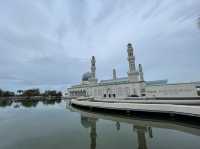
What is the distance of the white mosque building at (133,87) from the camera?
47219 mm

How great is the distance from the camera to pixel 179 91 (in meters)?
48.1

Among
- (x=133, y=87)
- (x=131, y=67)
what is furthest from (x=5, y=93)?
(x=131, y=67)

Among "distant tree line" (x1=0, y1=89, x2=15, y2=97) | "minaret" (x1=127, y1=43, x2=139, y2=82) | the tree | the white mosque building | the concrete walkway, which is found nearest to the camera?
the concrete walkway

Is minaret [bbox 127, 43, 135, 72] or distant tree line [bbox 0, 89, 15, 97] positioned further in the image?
distant tree line [bbox 0, 89, 15, 97]

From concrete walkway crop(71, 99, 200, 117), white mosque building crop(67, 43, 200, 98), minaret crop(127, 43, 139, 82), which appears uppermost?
minaret crop(127, 43, 139, 82)

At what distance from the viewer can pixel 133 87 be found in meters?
67.4

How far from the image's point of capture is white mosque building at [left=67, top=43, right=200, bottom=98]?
155 feet

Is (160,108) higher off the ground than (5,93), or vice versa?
(5,93)

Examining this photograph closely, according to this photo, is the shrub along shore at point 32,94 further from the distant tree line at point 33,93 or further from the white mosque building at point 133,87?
the white mosque building at point 133,87

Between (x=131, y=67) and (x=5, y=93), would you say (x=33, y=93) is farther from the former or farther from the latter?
(x=131, y=67)

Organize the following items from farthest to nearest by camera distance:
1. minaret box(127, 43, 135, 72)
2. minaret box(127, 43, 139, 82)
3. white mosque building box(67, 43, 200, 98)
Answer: minaret box(127, 43, 139, 82)
minaret box(127, 43, 135, 72)
white mosque building box(67, 43, 200, 98)

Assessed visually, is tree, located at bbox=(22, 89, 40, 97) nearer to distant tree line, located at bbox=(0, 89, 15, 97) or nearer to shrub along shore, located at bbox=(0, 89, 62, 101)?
shrub along shore, located at bbox=(0, 89, 62, 101)

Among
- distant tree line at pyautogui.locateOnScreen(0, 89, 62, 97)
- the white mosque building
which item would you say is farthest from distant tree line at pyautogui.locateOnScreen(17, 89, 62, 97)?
the white mosque building

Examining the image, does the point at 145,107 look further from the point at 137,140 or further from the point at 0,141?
the point at 0,141
